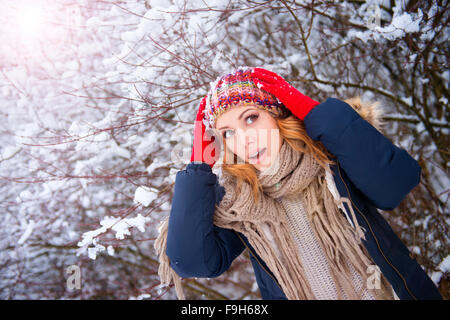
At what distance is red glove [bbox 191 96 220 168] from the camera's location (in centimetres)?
150

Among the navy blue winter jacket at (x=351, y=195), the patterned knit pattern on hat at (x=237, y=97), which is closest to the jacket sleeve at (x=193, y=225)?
the navy blue winter jacket at (x=351, y=195)

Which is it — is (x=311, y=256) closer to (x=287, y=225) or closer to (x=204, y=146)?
(x=287, y=225)

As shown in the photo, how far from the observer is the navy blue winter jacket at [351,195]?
1259 mm

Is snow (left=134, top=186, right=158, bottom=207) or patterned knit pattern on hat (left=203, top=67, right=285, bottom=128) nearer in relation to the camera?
patterned knit pattern on hat (left=203, top=67, right=285, bottom=128)

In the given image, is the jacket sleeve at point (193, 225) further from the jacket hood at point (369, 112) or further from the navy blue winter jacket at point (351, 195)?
the jacket hood at point (369, 112)

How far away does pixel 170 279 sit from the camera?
1475mm

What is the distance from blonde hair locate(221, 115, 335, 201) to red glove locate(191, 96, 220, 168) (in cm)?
11

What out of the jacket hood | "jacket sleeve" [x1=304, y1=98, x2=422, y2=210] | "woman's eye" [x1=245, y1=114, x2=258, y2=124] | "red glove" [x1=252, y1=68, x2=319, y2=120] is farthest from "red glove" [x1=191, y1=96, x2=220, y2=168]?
the jacket hood

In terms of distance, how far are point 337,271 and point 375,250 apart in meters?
0.21

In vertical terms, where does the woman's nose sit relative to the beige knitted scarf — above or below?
above

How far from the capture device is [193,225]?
134cm

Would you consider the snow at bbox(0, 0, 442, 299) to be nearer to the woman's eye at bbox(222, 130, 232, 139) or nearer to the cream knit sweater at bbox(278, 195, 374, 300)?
the woman's eye at bbox(222, 130, 232, 139)
